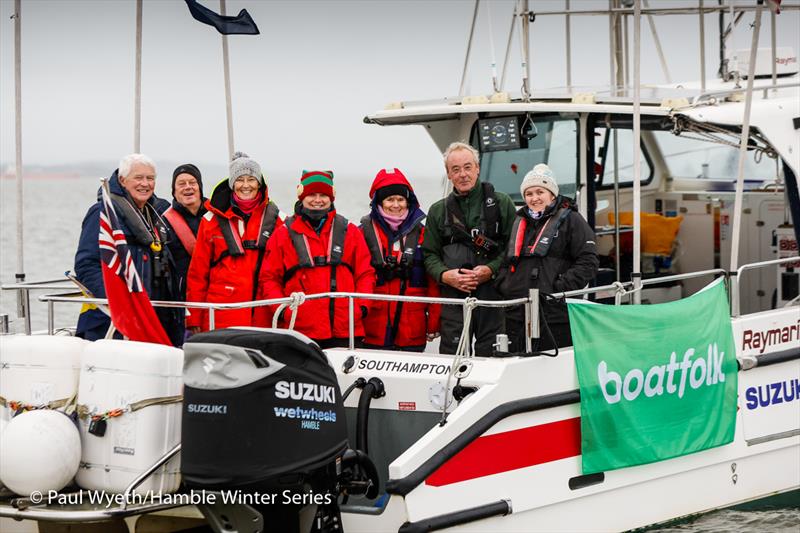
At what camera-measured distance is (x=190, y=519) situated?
6.34 metres

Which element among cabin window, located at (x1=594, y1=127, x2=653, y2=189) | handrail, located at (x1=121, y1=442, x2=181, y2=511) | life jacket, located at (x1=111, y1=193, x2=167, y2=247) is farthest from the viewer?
cabin window, located at (x1=594, y1=127, x2=653, y2=189)

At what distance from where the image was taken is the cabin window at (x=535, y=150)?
28.9ft

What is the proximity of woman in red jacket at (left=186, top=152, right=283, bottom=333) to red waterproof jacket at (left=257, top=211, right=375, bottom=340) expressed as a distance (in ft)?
0.39

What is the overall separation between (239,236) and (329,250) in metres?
0.54

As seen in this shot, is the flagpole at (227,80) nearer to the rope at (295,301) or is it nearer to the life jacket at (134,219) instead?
the life jacket at (134,219)

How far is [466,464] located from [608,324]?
4.14 ft

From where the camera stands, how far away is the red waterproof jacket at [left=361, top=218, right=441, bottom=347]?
739 cm

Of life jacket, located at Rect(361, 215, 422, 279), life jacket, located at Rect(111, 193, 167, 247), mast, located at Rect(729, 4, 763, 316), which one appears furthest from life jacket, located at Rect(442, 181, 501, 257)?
life jacket, located at Rect(111, 193, 167, 247)

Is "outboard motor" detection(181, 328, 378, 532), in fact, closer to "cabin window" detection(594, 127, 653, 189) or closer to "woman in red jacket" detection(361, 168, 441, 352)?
"woman in red jacket" detection(361, 168, 441, 352)

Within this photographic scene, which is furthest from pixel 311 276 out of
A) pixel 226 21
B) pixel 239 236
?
pixel 226 21

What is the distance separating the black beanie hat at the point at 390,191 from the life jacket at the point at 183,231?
3.74 feet

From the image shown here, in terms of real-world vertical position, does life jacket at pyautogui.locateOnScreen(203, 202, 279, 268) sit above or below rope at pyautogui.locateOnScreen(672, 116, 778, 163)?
below

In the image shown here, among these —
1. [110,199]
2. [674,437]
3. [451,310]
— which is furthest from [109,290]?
[674,437]

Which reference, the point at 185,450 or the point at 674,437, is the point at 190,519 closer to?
the point at 185,450
